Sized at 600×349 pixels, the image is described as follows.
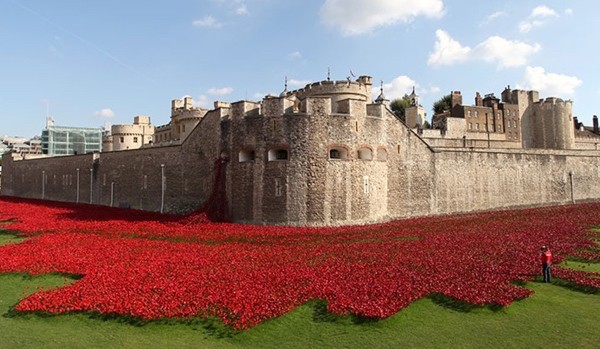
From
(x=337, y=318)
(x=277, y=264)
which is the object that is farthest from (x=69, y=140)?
(x=337, y=318)

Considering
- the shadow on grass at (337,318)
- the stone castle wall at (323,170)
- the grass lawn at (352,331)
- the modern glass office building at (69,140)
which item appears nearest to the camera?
the grass lawn at (352,331)

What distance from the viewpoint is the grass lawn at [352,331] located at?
808cm

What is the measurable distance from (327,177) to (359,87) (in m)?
8.59

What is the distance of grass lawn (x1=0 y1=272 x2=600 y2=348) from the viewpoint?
26.5 ft

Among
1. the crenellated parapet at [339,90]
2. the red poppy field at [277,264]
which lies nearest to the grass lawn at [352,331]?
the red poppy field at [277,264]

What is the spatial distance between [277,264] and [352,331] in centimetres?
540

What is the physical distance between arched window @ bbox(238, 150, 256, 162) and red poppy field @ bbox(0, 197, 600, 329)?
421 centimetres

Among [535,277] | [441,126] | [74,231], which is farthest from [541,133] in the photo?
[74,231]

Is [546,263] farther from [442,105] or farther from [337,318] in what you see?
[442,105]

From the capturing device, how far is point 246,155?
2452 centimetres

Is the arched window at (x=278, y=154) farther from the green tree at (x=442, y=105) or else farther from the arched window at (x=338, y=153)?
the green tree at (x=442, y=105)

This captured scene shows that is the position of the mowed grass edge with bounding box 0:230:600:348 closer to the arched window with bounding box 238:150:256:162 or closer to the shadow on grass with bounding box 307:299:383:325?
the shadow on grass with bounding box 307:299:383:325

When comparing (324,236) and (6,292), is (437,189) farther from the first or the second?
(6,292)

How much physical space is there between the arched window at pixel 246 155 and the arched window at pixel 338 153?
468cm
